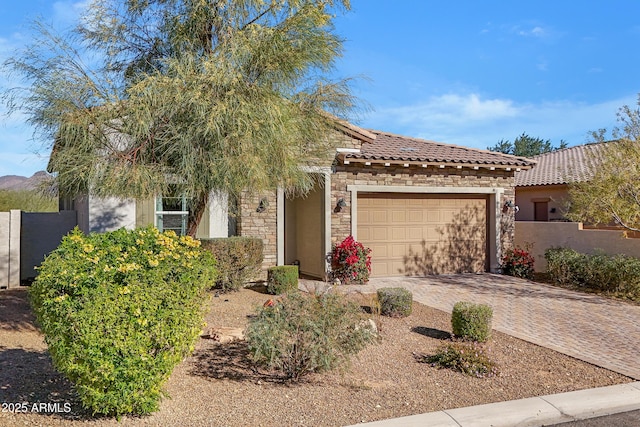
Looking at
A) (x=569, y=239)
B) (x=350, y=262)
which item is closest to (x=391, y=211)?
(x=350, y=262)

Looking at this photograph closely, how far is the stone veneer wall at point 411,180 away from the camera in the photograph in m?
12.6

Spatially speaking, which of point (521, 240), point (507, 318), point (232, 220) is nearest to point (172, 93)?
point (232, 220)

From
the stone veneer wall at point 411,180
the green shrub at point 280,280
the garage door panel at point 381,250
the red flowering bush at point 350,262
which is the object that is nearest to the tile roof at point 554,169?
the stone veneer wall at point 411,180

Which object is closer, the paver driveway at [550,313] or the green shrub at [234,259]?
the paver driveway at [550,313]

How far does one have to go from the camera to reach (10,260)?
11344 millimetres

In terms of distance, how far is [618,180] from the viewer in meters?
10.9

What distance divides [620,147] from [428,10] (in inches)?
226

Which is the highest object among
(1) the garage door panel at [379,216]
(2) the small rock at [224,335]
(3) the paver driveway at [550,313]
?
(1) the garage door panel at [379,216]

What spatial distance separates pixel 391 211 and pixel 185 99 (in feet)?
26.5

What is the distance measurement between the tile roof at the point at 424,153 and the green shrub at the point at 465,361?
7.07 meters

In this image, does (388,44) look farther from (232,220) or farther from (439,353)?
(439,353)

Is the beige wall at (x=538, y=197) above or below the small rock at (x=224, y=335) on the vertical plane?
above

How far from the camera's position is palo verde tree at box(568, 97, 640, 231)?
11.0 meters

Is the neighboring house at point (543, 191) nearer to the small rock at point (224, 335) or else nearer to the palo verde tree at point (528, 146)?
the small rock at point (224, 335)
